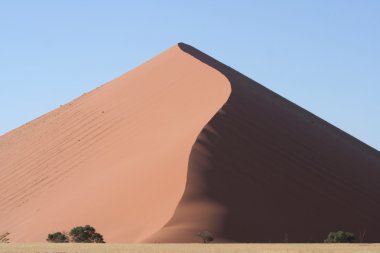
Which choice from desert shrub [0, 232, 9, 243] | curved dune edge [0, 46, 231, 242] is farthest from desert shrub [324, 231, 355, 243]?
desert shrub [0, 232, 9, 243]

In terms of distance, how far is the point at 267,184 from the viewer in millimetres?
39156

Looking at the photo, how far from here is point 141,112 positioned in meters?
47.7

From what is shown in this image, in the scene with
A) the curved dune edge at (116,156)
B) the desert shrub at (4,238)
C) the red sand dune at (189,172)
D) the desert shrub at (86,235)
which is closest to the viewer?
the desert shrub at (86,235)

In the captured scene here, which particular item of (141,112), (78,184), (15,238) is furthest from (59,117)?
(15,238)

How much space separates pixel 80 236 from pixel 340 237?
9.44 meters

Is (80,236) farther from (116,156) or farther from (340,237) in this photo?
(340,237)

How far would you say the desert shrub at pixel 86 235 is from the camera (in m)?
34.3

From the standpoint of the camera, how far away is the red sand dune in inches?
1421

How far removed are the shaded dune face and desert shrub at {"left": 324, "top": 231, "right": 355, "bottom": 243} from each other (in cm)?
138

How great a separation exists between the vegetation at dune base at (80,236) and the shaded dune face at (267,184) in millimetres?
2312

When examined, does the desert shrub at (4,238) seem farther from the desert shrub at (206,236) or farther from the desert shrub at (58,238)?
the desert shrub at (206,236)

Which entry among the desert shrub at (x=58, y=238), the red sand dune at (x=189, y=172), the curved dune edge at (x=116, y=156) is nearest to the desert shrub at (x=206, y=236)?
the red sand dune at (x=189, y=172)

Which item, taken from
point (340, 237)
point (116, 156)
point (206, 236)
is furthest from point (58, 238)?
point (340, 237)

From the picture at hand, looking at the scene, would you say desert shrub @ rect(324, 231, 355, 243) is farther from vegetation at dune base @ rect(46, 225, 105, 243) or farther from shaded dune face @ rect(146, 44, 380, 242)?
vegetation at dune base @ rect(46, 225, 105, 243)
